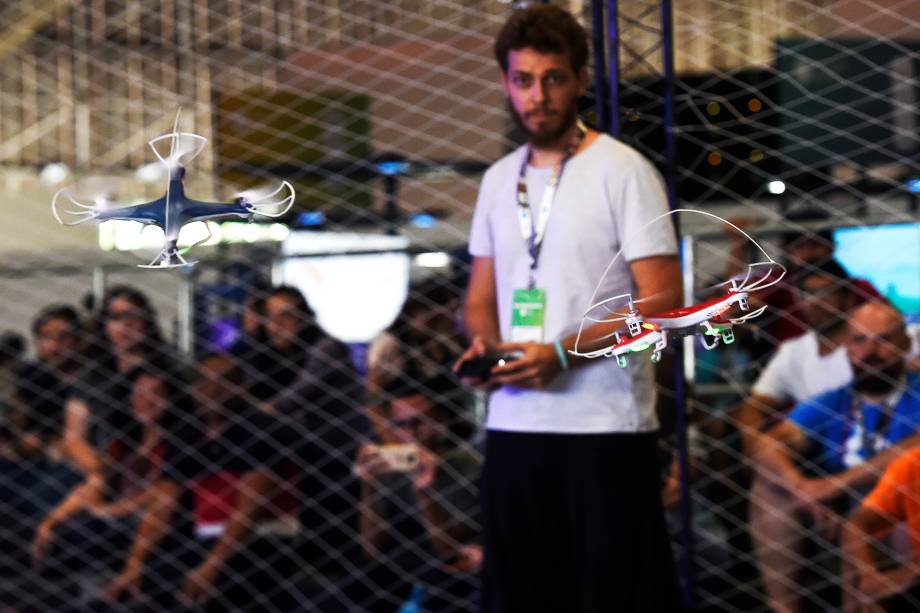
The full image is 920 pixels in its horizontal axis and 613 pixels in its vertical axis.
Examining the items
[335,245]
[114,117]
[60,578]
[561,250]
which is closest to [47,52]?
[114,117]

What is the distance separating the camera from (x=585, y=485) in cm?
152

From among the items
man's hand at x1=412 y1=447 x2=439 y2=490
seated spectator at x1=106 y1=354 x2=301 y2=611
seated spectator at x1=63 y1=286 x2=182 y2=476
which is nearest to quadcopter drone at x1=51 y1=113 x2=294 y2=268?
man's hand at x1=412 y1=447 x2=439 y2=490

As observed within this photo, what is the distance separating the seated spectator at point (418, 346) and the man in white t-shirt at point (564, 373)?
907 millimetres

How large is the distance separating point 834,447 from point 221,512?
1.45 m

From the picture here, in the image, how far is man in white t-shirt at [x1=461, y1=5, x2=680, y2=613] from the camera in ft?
4.80

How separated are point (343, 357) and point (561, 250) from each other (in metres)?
1.21

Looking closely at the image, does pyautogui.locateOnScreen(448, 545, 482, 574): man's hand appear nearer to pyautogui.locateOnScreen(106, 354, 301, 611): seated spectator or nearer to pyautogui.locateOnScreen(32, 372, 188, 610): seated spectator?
pyautogui.locateOnScreen(106, 354, 301, 611): seated spectator

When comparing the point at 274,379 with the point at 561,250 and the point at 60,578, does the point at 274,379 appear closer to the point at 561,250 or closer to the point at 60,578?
the point at 60,578

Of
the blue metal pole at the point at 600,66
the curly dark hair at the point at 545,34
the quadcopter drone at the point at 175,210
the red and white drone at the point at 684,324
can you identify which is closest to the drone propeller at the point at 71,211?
the quadcopter drone at the point at 175,210

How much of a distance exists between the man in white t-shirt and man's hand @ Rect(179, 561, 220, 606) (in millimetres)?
1168

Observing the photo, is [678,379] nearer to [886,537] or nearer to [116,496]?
[886,537]

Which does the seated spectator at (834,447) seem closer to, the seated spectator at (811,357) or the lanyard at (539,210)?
the seated spectator at (811,357)

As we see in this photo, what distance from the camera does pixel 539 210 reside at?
1.50 m

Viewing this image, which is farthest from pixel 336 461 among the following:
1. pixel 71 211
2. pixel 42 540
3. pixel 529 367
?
pixel 71 211
